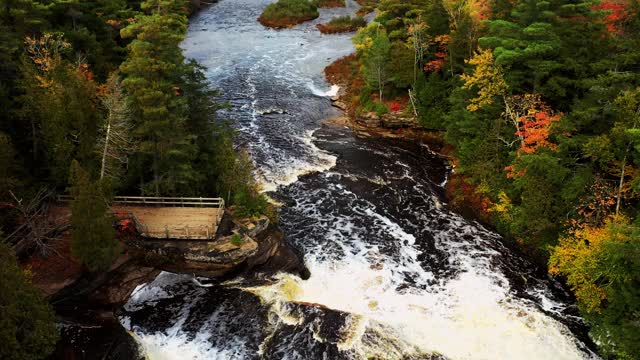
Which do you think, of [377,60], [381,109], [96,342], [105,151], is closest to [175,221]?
[105,151]

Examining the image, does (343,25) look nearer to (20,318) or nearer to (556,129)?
(556,129)

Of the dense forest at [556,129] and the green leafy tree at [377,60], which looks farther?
the green leafy tree at [377,60]

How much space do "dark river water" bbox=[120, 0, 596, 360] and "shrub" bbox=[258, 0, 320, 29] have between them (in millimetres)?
50037

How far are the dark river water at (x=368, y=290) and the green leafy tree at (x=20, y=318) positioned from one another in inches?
209

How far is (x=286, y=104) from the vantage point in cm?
5750

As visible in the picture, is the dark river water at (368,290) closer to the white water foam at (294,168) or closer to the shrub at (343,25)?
the white water foam at (294,168)

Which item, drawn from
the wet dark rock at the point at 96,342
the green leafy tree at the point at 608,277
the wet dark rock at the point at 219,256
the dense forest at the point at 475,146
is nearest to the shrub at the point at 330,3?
the dense forest at the point at 475,146

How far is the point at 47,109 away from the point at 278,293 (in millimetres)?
17798

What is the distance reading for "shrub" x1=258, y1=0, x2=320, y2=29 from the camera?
89.7 m

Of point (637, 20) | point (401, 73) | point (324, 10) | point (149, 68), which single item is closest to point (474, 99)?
point (637, 20)

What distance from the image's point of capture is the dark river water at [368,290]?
24.3 m

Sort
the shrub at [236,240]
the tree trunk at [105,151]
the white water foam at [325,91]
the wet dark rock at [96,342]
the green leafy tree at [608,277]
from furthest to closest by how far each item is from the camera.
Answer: the white water foam at [325,91], the shrub at [236,240], the tree trunk at [105,151], the wet dark rock at [96,342], the green leafy tree at [608,277]

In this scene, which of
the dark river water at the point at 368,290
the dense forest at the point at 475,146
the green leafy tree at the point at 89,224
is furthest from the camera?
the dark river water at the point at 368,290

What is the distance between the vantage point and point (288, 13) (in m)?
90.6
